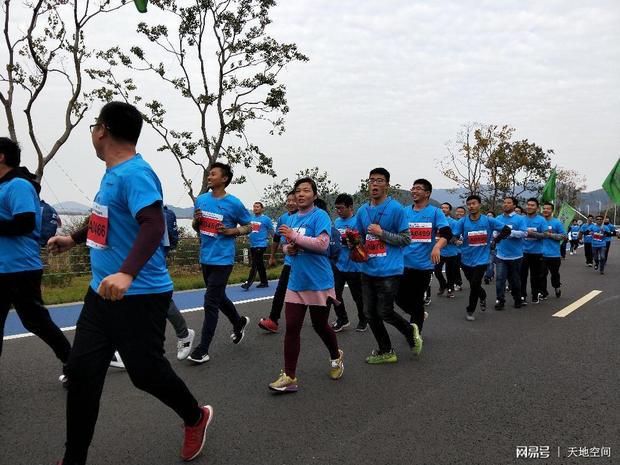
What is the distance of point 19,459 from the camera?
2.90 meters

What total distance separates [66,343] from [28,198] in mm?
1247

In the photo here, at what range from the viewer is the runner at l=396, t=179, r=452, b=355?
5805mm

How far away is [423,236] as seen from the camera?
6.12 m

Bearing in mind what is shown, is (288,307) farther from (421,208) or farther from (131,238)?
(421,208)

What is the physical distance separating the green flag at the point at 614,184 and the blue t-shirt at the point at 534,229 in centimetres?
373

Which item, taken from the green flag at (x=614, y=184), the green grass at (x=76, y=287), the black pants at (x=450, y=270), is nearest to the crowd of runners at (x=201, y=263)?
the black pants at (x=450, y=270)

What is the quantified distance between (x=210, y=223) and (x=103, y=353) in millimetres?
2748

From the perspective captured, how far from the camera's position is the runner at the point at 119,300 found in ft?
8.28

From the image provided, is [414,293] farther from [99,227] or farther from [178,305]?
[178,305]

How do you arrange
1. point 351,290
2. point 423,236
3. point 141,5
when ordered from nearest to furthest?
point 423,236, point 351,290, point 141,5

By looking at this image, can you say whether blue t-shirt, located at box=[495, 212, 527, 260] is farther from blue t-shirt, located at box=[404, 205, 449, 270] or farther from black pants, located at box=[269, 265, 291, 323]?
black pants, located at box=[269, 265, 291, 323]

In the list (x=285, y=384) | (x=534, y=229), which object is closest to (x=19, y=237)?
(x=285, y=384)

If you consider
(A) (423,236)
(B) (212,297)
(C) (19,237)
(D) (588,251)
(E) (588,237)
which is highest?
(C) (19,237)

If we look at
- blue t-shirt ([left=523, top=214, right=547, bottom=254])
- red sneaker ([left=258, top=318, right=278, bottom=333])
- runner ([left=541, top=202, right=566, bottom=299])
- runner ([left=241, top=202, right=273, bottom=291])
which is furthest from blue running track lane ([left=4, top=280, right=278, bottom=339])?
runner ([left=541, top=202, right=566, bottom=299])
